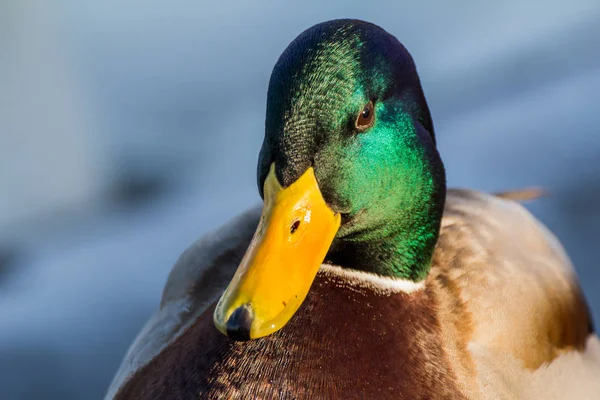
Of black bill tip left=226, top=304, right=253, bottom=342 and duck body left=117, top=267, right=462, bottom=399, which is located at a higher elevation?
black bill tip left=226, top=304, right=253, bottom=342

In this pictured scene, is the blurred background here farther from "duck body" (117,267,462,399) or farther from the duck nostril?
the duck nostril

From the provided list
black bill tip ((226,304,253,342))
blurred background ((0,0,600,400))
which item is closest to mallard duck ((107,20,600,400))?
black bill tip ((226,304,253,342))

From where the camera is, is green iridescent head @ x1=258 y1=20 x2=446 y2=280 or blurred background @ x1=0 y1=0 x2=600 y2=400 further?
blurred background @ x1=0 y1=0 x2=600 y2=400

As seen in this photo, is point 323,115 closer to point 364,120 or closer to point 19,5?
point 364,120

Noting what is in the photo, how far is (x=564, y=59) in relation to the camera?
3.86 metres

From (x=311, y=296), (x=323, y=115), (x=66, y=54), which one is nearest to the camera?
(x=323, y=115)

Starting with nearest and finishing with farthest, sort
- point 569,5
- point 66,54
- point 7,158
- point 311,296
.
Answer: point 311,296 < point 7,158 < point 66,54 < point 569,5

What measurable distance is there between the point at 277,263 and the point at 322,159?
0.17 m

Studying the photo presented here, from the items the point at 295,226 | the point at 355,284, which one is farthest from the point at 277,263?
the point at 355,284

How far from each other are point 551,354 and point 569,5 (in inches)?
124

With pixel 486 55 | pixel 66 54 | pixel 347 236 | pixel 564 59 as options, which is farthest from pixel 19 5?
pixel 347 236

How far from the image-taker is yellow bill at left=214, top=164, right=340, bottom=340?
1102mm

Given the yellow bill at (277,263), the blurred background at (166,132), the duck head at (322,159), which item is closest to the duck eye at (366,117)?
the duck head at (322,159)

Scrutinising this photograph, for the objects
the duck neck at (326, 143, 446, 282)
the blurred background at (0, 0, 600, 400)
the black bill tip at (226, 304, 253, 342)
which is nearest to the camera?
the black bill tip at (226, 304, 253, 342)
